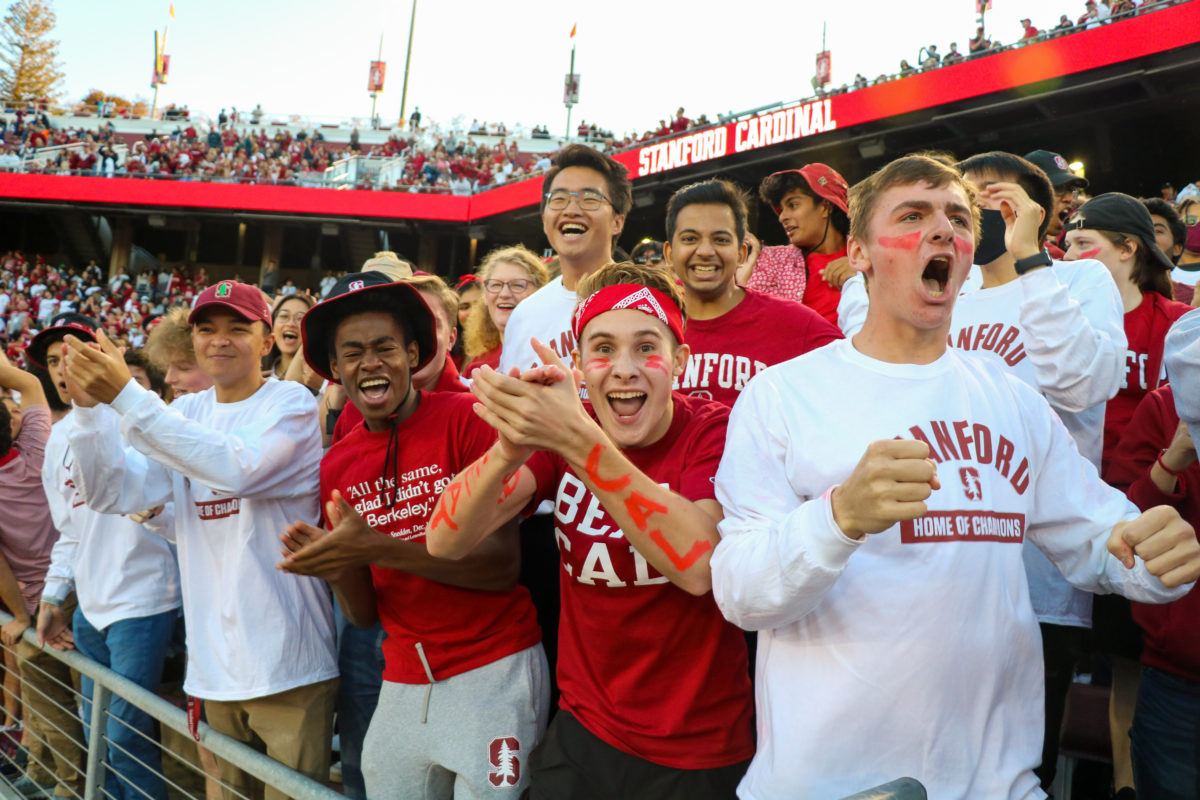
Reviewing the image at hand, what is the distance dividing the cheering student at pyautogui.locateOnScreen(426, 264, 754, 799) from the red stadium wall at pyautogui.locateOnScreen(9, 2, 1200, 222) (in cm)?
1211

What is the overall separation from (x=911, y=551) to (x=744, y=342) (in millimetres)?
1227

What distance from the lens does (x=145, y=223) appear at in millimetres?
30219

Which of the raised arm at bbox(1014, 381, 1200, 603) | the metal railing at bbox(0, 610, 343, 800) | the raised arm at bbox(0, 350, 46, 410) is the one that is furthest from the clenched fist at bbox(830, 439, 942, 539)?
the raised arm at bbox(0, 350, 46, 410)

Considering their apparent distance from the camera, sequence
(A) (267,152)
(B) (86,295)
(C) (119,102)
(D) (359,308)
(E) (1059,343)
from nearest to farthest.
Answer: (E) (1059,343)
(D) (359,308)
(B) (86,295)
(A) (267,152)
(C) (119,102)

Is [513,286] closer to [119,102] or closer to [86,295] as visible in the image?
[86,295]

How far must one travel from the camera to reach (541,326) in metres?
3.36

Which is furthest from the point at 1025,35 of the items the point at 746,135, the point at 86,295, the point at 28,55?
the point at 28,55

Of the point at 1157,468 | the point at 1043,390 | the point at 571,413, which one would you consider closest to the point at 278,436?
the point at 571,413

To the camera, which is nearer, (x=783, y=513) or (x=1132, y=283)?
(x=783, y=513)

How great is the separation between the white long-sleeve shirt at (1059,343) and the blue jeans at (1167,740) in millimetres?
233

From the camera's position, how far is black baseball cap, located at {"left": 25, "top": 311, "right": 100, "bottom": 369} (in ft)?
12.5

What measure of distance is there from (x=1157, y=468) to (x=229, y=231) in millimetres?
32131

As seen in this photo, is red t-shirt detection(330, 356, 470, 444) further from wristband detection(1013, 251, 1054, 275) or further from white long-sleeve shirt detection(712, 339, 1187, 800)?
wristband detection(1013, 251, 1054, 275)

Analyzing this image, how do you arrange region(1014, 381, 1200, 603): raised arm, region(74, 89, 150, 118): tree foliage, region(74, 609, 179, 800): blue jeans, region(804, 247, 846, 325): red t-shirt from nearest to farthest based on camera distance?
region(1014, 381, 1200, 603): raised arm, region(74, 609, 179, 800): blue jeans, region(804, 247, 846, 325): red t-shirt, region(74, 89, 150, 118): tree foliage
